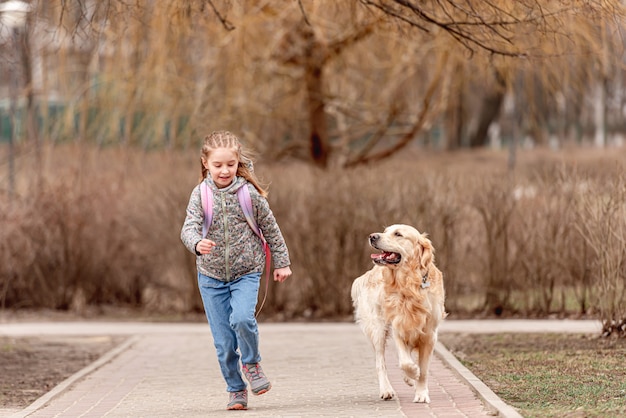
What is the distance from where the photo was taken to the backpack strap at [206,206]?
8.20 meters

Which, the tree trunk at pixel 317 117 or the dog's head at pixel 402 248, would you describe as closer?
the dog's head at pixel 402 248

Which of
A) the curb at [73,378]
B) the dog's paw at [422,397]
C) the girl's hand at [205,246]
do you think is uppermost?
the girl's hand at [205,246]

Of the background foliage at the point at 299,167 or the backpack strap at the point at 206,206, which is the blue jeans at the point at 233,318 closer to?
the backpack strap at the point at 206,206

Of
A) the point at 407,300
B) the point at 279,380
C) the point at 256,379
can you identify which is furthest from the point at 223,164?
the point at 279,380

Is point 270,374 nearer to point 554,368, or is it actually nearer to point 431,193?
point 554,368

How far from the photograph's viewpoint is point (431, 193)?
1633cm

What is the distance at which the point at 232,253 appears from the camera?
8234 millimetres

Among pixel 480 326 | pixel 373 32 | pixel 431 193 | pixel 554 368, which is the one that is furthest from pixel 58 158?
pixel 554 368

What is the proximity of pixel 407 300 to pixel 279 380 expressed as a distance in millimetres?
2398

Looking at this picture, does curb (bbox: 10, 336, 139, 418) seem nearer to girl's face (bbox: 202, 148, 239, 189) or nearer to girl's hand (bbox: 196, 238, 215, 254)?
girl's hand (bbox: 196, 238, 215, 254)

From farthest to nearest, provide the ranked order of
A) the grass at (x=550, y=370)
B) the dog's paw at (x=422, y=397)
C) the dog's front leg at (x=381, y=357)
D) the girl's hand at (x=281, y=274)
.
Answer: the dog's front leg at (x=381, y=357) → the dog's paw at (x=422, y=397) → the girl's hand at (x=281, y=274) → the grass at (x=550, y=370)

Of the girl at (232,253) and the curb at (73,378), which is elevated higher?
the girl at (232,253)

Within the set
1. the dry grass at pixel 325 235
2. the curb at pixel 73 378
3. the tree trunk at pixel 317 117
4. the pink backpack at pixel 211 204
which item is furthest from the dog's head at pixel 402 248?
the tree trunk at pixel 317 117

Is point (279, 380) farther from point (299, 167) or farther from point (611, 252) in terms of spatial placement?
point (299, 167)
